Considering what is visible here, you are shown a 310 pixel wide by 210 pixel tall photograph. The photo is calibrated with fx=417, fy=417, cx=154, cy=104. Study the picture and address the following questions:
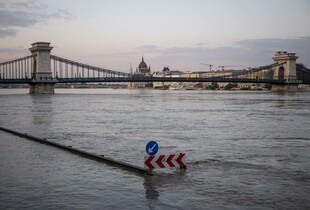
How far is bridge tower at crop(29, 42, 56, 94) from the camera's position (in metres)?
108

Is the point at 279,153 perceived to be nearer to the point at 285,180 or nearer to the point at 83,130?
the point at 285,180

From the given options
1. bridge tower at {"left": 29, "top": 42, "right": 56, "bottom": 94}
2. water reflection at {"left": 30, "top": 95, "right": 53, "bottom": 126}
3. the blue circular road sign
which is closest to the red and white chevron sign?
the blue circular road sign

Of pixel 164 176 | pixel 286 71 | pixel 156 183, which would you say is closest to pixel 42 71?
pixel 286 71

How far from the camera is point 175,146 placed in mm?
17188

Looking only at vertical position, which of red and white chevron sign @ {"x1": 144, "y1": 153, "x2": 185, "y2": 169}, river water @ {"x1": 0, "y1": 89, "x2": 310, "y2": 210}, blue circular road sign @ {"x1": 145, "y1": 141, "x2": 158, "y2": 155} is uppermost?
blue circular road sign @ {"x1": 145, "y1": 141, "x2": 158, "y2": 155}

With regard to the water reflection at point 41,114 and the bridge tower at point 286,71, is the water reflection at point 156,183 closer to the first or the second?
the water reflection at point 41,114

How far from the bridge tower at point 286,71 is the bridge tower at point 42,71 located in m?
75.6

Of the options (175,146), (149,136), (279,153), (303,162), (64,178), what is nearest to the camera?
(64,178)

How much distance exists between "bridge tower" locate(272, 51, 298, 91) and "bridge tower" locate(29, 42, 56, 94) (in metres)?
75.6

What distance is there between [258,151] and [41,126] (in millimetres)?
14829

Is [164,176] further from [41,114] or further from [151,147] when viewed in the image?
[41,114]

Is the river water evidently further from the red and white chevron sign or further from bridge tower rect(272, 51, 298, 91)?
bridge tower rect(272, 51, 298, 91)

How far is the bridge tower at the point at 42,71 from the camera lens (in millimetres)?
107875

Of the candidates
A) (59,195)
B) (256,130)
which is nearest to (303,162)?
(59,195)
